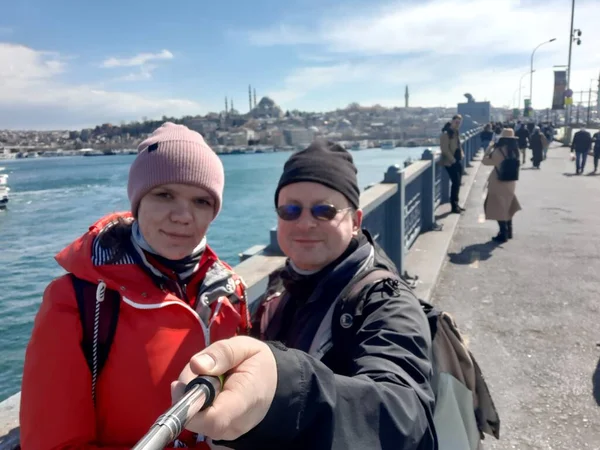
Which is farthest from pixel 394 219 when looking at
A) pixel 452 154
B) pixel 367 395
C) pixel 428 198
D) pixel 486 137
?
pixel 486 137

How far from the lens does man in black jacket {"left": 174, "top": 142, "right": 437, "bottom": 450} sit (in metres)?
0.88

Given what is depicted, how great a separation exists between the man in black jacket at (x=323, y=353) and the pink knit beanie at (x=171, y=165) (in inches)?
11.4

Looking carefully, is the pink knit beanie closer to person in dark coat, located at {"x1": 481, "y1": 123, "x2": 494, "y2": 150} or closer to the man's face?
the man's face

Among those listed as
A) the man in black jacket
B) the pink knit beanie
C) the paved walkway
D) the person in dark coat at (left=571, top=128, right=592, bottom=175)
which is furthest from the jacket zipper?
the person in dark coat at (left=571, top=128, right=592, bottom=175)

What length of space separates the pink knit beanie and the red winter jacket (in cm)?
21

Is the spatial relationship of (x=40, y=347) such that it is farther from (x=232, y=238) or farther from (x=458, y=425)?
(x=232, y=238)

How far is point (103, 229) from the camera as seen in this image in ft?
5.52

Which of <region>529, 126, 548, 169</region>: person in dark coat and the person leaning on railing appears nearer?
the person leaning on railing

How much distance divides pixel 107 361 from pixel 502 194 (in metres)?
7.87

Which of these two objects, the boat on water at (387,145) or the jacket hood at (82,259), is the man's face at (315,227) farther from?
the boat on water at (387,145)

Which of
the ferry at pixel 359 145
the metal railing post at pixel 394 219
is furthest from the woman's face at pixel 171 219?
the ferry at pixel 359 145

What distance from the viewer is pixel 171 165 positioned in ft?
5.50

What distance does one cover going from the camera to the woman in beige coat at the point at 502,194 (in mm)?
8273

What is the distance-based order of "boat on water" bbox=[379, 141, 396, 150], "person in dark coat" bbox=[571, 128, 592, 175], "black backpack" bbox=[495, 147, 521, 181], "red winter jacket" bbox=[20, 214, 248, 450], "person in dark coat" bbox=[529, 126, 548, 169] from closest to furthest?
"red winter jacket" bbox=[20, 214, 248, 450], "black backpack" bbox=[495, 147, 521, 181], "person in dark coat" bbox=[571, 128, 592, 175], "person in dark coat" bbox=[529, 126, 548, 169], "boat on water" bbox=[379, 141, 396, 150]
